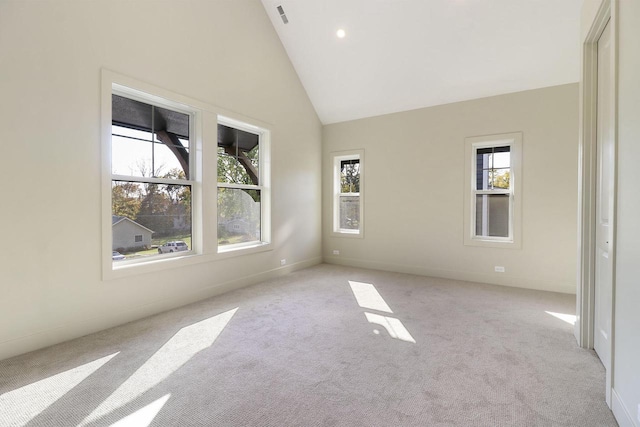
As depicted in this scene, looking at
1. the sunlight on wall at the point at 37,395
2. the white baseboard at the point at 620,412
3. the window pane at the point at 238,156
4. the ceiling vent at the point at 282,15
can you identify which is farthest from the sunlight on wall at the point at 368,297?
the ceiling vent at the point at 282,15

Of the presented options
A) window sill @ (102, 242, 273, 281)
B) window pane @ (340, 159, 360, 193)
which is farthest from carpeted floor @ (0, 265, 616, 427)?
window pane @ (340, 159, 360, 193)

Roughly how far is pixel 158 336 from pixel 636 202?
133 inches

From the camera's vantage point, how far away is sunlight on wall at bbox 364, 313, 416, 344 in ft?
8.76

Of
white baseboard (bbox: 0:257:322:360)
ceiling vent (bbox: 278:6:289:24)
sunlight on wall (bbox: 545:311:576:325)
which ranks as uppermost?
ceiling vent (bbox: 278:6:289:24)

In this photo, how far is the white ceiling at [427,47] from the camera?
3529 mm

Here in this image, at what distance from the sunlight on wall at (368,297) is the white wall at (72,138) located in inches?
74.2

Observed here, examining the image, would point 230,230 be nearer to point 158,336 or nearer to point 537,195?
point 158,336

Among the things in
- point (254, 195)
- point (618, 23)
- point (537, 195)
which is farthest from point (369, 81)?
point (618, 23)

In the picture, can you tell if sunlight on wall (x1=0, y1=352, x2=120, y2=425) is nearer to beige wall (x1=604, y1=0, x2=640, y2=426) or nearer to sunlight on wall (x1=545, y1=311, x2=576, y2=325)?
beige wall (x1=604, y1=0, x2=640, y2=426)

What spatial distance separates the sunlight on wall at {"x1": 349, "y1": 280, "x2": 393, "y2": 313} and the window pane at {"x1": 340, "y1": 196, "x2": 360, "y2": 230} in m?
1.51

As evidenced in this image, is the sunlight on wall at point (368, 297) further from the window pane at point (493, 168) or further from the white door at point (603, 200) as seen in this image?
the window pane at point (493, 168)

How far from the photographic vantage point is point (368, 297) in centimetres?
384

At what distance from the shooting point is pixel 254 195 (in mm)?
4605

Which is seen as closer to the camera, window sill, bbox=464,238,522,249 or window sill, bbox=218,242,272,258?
window sill, bbox=218,242,272,258
